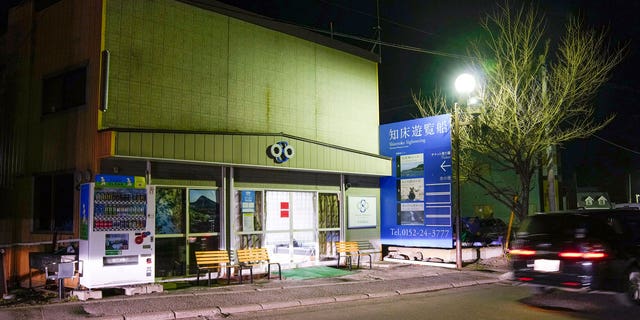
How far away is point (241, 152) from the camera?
14078 millimetres

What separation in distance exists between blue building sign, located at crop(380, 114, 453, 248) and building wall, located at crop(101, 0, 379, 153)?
131 centimetres

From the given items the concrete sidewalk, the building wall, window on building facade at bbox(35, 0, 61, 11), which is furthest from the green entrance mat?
window on building facade at bbox(35, 0, 61, 11)

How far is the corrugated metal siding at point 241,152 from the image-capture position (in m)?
12.0

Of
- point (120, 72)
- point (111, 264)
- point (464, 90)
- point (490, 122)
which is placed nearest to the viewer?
point (111, 264)

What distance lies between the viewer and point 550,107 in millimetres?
16531

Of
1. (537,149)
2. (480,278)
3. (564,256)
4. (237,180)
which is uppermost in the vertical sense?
(537,149)

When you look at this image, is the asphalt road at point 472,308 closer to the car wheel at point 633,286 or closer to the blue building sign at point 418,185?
the car wheel at point 633,286

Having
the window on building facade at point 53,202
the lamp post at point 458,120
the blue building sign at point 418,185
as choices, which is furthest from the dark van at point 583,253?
the window on building facade at point 53,202

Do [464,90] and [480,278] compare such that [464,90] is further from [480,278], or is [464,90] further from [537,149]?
[480,278]

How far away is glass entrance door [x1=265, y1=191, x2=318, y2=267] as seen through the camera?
1568cm

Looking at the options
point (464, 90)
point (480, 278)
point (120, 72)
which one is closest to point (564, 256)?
point (480, 278)

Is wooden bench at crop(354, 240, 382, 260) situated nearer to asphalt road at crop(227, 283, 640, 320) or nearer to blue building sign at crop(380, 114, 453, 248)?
blue building sign at crop(380, 114, 453, 248)

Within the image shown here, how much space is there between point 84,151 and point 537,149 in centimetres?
1369

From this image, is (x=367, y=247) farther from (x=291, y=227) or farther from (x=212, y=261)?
(x=212, y=261)
